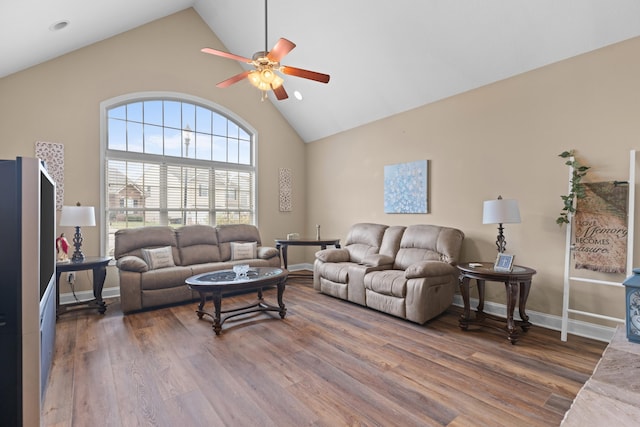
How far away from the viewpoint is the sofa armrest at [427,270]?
11.0 feet

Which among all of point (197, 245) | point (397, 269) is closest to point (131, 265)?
point (197, 245)

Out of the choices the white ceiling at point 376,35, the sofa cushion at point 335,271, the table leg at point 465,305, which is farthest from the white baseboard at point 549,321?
the white ceiling at point 376,35

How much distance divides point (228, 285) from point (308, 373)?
4.18 feet

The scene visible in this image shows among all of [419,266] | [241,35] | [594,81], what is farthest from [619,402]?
[241,35]

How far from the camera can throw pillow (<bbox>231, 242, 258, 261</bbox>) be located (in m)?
4.97

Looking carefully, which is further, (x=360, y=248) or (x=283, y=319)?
(x=360, y=248)

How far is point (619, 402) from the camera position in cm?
103

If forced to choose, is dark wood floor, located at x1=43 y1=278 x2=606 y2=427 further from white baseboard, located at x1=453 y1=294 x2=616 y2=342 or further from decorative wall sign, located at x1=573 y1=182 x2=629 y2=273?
decorative wall sign, located at x1=573 y1=182 x2=629 y2=273

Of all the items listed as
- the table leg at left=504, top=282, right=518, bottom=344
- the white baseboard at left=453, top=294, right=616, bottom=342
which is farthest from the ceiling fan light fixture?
the white baseboard at left=453, top=294, right=616, bottom=342

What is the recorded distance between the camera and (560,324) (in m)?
3.19

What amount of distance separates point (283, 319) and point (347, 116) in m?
3.63

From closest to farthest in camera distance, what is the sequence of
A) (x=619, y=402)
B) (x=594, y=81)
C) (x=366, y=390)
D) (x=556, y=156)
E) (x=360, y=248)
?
(x=619, y=402) < (x=366, y=390) < (x=594, y=81) < (x=556, y=156) < (x=360, y=248)

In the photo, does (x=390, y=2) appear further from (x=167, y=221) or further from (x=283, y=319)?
(x=167, y=221)

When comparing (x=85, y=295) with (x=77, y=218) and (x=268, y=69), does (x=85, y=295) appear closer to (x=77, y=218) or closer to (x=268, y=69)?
(x=77, y=218)
